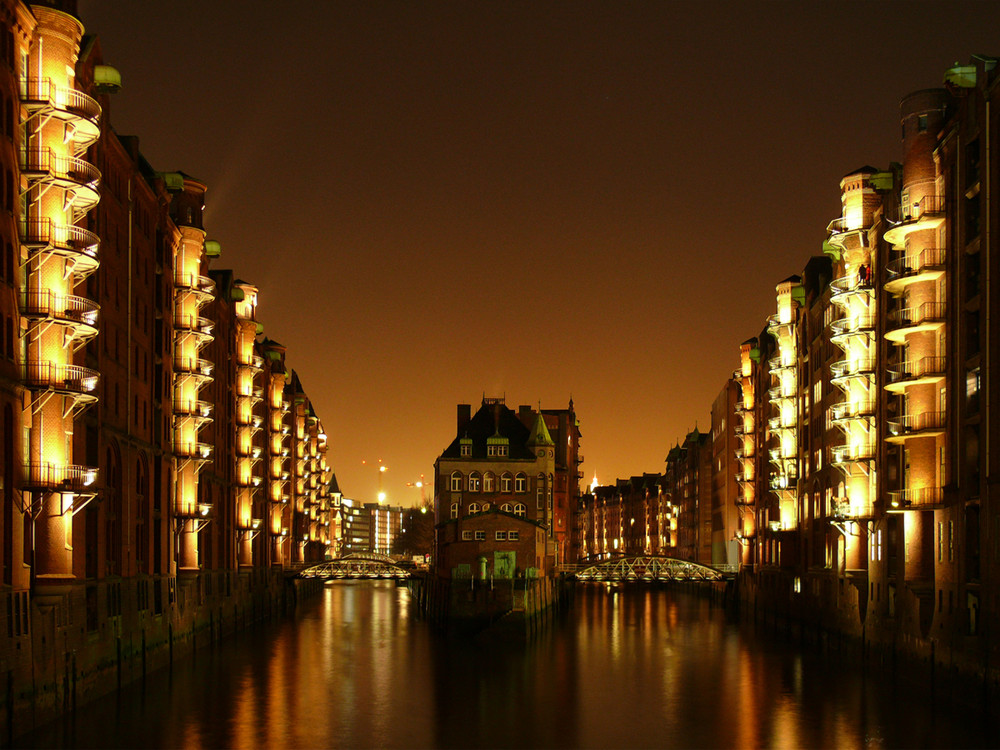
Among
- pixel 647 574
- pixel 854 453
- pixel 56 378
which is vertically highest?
pixel 56 378

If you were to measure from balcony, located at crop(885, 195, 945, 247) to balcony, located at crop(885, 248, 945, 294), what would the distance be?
41.0 inches

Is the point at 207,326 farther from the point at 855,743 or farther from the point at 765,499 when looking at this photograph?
the point at 765,499

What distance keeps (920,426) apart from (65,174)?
34984 millimetres

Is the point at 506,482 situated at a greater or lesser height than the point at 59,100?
lesser

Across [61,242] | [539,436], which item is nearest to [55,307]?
[61,242]

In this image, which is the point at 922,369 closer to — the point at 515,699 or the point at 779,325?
the point at 515,699

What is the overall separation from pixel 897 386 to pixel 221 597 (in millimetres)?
45502

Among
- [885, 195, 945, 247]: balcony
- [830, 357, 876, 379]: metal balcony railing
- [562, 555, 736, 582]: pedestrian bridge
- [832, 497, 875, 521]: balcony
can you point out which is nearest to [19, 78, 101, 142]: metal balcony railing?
[885, 195, 945, 247]: balcony

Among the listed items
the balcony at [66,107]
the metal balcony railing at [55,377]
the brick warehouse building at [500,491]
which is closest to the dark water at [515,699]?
the brick warehouse building at [500,491]

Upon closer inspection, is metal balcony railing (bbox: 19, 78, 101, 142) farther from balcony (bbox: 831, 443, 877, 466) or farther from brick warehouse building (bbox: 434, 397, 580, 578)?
brick warehouse building (bbox: 434, 397, 580, 578)

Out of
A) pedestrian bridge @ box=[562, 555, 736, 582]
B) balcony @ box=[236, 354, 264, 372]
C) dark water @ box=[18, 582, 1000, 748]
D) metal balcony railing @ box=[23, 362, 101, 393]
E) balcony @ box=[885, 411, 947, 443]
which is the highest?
balcony @ box=[236, 354, 264, 372]

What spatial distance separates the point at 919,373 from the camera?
53625 mm

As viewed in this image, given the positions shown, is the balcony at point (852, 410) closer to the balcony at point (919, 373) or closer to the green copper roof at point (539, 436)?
the balcony at point (919, 373)

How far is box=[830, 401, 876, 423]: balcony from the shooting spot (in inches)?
2566
